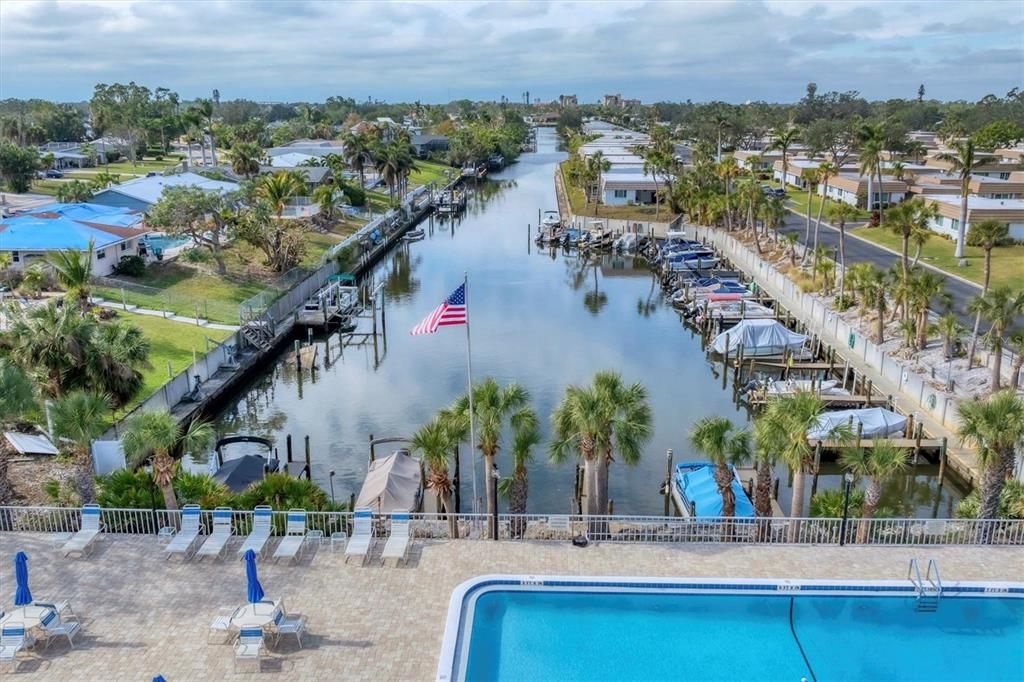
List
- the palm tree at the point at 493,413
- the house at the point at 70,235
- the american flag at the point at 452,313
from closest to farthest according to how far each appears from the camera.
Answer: the palm tree at the point at 493,413 < the american flag at the point at 452,313 < the house at the point at 70,235

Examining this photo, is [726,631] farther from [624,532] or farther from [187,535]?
[187,535]

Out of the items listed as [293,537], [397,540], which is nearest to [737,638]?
[397,540]

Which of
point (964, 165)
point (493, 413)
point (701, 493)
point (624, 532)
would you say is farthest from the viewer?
point (964, 165)

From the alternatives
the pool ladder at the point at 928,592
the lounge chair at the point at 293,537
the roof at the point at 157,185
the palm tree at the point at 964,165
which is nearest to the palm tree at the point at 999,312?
the pool ladder at the point at 928,592

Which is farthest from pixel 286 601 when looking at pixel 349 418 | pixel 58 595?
pixel 349 418

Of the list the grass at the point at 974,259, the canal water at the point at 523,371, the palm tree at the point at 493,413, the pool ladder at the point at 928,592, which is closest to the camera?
the pool ladder at the point at 928,592

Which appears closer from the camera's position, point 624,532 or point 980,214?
point 624,532

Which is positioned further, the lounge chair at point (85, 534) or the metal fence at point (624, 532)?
the metal fence at point (624, 532)

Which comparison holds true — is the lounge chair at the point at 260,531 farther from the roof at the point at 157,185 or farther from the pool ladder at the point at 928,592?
the roof at the point at 157,185

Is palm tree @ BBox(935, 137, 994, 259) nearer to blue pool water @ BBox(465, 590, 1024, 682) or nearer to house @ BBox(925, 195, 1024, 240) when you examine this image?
house @ BBox(925, 195, 1024, 240)
